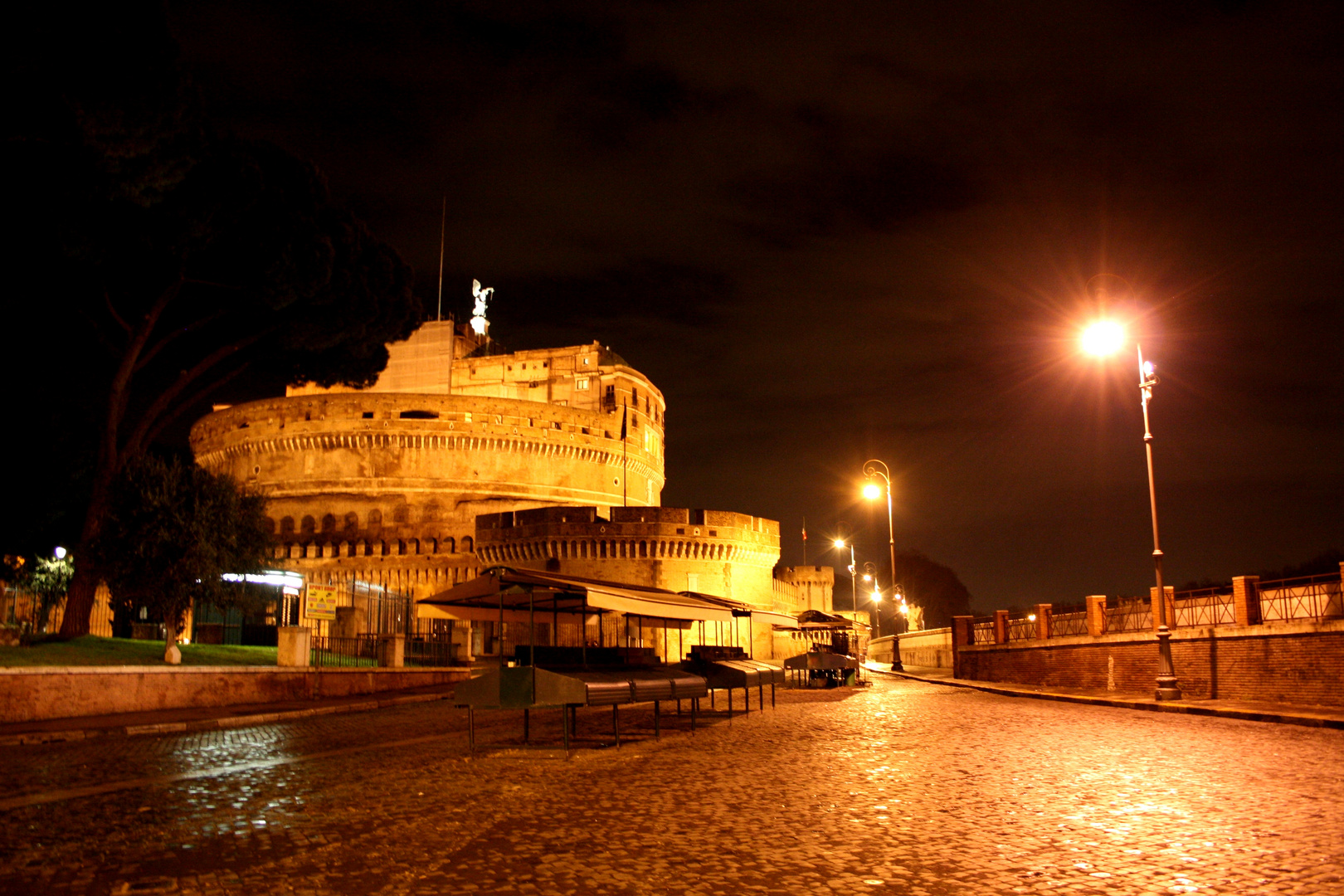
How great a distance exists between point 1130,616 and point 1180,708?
620 centimetres

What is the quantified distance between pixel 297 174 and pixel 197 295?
3.33 m

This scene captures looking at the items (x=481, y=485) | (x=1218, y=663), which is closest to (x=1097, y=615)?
(x=1218, y=663)

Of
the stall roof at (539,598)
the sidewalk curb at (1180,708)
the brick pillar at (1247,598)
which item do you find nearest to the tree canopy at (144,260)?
the stall roof at (539,598)

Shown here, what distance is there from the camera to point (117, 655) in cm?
1684

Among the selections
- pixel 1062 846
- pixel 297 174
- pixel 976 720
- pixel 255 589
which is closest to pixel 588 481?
pixel 255 589

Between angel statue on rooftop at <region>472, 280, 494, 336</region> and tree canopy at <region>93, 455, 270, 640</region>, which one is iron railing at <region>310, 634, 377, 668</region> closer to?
tree canopy at <region>93, 455, 270, 640</region>

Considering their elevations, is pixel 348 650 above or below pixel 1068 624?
below

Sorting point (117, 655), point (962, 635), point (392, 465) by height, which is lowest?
point (117, 655)

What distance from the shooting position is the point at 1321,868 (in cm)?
446

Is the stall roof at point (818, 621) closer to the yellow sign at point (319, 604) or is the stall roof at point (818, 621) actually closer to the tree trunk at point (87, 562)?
the yellow sign at point (319, 604)

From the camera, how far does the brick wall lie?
13.1 meters

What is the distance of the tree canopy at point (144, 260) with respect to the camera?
16219 mm

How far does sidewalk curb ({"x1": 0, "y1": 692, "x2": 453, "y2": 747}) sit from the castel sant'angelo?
59.3ft

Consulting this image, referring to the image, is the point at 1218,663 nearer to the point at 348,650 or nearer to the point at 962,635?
the point at 962,635
